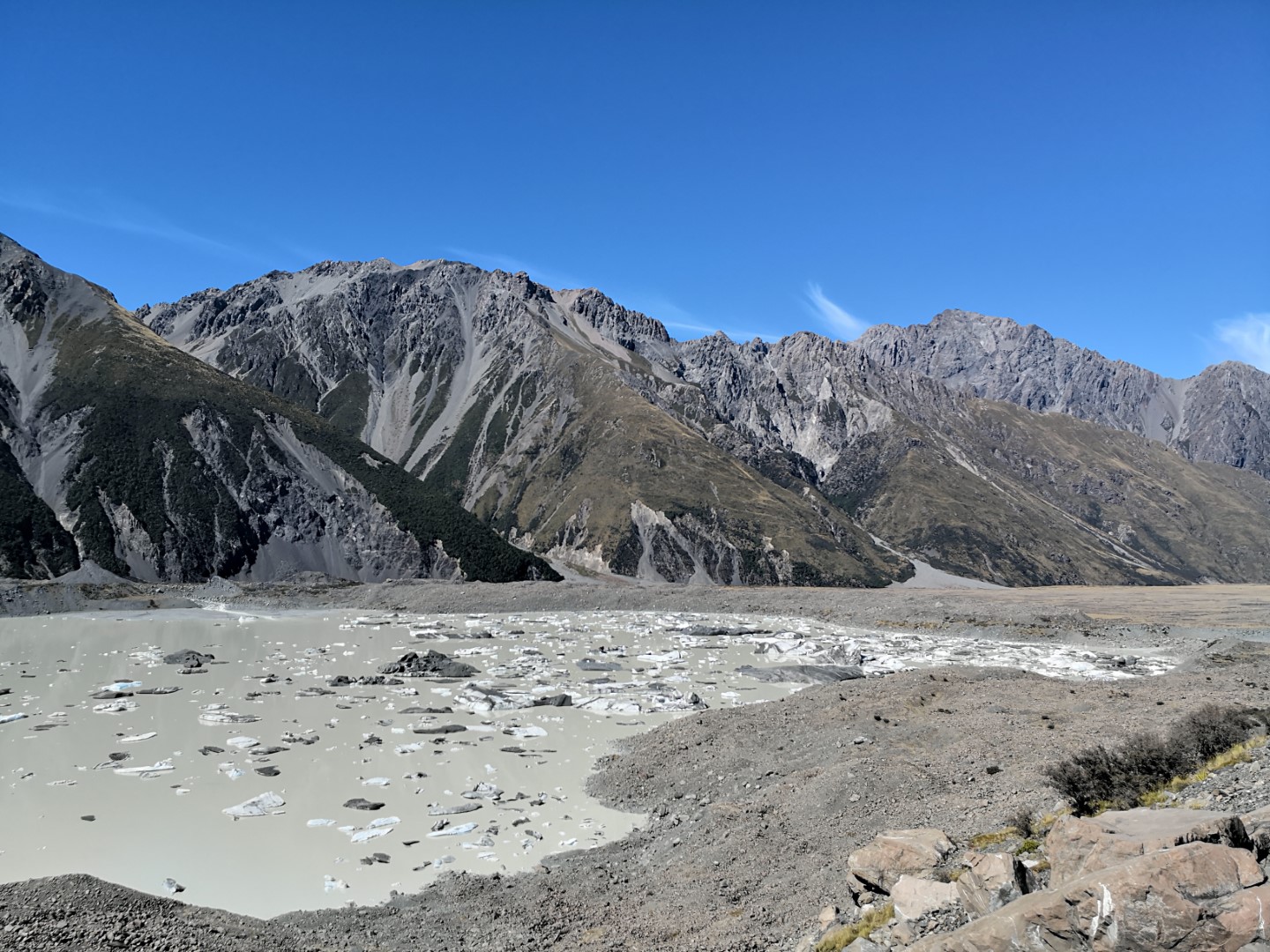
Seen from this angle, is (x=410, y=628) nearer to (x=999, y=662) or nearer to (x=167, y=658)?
(x=167, y=658)

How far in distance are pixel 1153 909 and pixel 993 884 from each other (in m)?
2.07

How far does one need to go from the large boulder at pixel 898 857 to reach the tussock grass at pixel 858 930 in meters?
0.49

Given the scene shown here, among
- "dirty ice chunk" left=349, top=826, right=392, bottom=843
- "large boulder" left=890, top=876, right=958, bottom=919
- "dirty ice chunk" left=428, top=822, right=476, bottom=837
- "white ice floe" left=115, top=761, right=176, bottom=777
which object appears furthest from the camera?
"white ice floe" left=115, top=761, right=176, bottom=777

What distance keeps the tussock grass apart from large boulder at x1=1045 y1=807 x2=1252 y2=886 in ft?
6.84

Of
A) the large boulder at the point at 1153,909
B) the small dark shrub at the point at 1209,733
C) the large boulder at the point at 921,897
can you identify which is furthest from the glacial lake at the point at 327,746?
the small dark shrub at the point at 1209,733

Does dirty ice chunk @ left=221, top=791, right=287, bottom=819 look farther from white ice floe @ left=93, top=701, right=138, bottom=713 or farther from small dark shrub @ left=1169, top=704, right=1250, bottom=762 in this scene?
small dark shrub @ left=1169, top=704, right=1250, bottom=762

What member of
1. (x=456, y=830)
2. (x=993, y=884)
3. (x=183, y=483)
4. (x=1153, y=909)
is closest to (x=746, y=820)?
(x=456, y=830)

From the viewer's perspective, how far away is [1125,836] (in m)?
8.95

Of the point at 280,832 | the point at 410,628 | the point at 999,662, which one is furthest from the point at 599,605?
the point at 280,832

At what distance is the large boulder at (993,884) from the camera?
9.02 metres

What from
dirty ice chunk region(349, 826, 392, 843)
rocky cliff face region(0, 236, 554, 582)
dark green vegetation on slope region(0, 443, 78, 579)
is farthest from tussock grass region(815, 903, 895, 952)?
rocky cliff face region(0, 236, 554, 582)

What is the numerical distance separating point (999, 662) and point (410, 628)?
156 ft

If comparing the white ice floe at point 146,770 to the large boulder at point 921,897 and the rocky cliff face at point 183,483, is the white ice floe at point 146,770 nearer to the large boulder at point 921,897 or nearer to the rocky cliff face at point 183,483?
the large boulder at point 921,897

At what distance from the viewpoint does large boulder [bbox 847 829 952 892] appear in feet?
36.0
